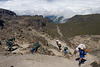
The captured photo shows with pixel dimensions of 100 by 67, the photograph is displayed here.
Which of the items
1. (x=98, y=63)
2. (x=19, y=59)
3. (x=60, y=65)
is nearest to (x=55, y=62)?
(x=60, y=65)

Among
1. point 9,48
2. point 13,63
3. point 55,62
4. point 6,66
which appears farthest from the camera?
point 9,48

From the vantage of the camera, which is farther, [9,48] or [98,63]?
[9,48]

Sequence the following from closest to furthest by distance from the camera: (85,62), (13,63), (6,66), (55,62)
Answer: (6,66) < (13,63) < (55,62) < (85,62)

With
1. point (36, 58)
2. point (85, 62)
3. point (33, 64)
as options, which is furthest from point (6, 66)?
point (85, 62)

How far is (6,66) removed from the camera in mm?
13188

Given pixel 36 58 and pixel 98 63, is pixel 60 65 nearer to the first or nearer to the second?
pixel 36 58

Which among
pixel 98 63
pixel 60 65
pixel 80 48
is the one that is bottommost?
pixel 98 63

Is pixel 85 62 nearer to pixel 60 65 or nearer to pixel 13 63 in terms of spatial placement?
pixel 60 65

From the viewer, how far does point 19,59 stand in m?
15.4

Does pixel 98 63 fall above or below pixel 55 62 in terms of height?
below

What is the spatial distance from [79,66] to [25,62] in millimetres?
9116

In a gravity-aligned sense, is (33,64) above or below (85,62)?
above

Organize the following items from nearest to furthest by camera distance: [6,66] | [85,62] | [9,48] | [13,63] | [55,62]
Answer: [6,66] → [13,63] → [55,62] → [85,62] → [9,48]

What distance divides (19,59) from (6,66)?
2.50m
